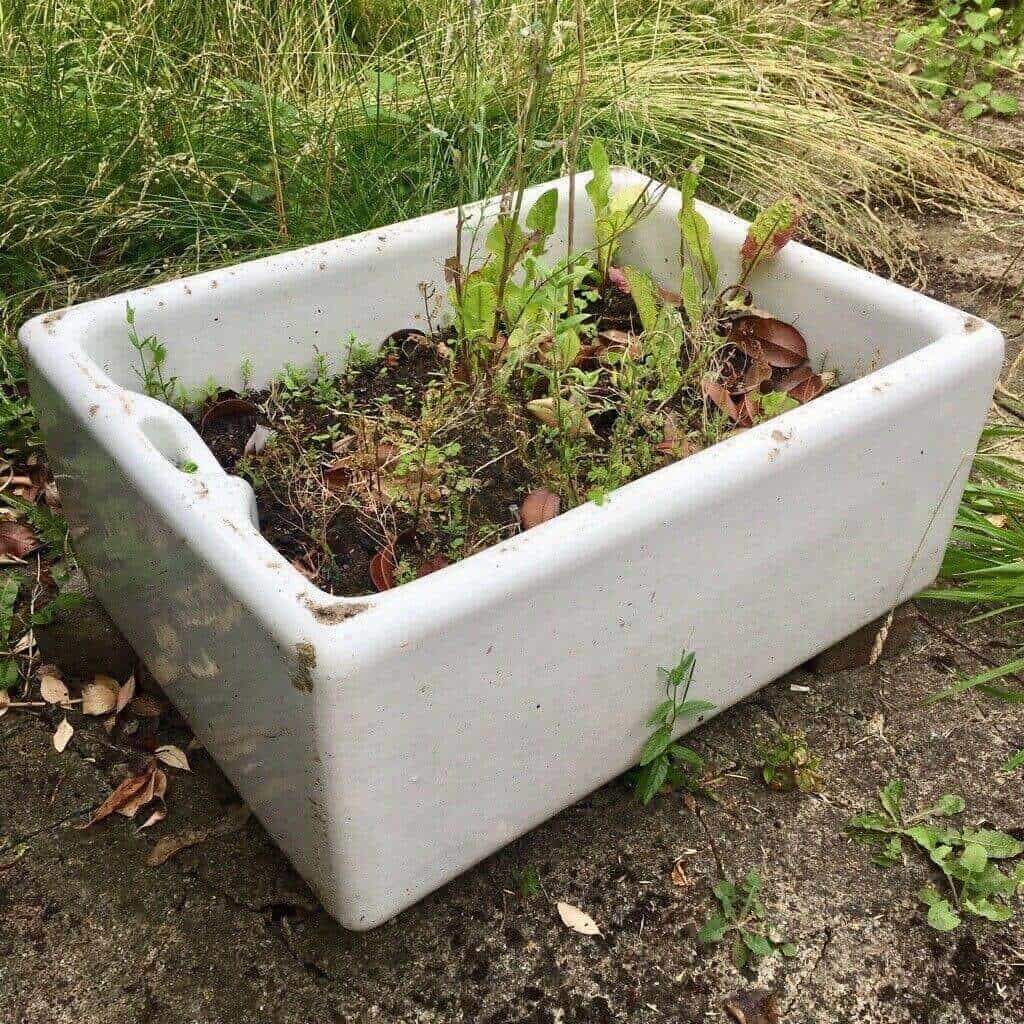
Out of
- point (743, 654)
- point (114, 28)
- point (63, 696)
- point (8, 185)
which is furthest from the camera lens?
point (114, 28)

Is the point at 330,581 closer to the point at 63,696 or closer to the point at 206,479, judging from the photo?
the point at 206,479

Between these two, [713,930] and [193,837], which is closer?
[713,930]

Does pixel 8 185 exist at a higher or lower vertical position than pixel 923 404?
lower

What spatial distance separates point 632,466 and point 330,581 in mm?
410

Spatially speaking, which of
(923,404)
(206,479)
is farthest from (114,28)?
(923,404)

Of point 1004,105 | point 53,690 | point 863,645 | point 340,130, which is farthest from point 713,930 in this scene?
point 1004,105

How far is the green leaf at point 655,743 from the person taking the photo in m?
1.33

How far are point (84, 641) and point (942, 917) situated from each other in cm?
121

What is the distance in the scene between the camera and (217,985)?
4.15 ft

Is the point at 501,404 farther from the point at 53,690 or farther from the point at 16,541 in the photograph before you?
the point at 16,541

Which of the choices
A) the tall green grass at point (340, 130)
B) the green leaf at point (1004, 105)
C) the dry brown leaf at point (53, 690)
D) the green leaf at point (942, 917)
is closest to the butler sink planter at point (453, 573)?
the dry brown leaf at point (53, 690)

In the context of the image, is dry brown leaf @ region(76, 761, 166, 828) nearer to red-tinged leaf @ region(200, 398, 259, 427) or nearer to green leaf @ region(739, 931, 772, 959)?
red-tinged leaf @ region(200, 398, 259, 427)

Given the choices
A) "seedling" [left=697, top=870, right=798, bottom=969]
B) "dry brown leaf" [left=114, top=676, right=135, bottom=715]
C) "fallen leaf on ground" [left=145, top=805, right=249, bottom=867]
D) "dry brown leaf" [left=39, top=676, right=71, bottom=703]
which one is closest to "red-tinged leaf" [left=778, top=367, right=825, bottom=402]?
"seedling" [left=697, top=870, right=798, bottom=969]

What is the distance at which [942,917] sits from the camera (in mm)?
1350
